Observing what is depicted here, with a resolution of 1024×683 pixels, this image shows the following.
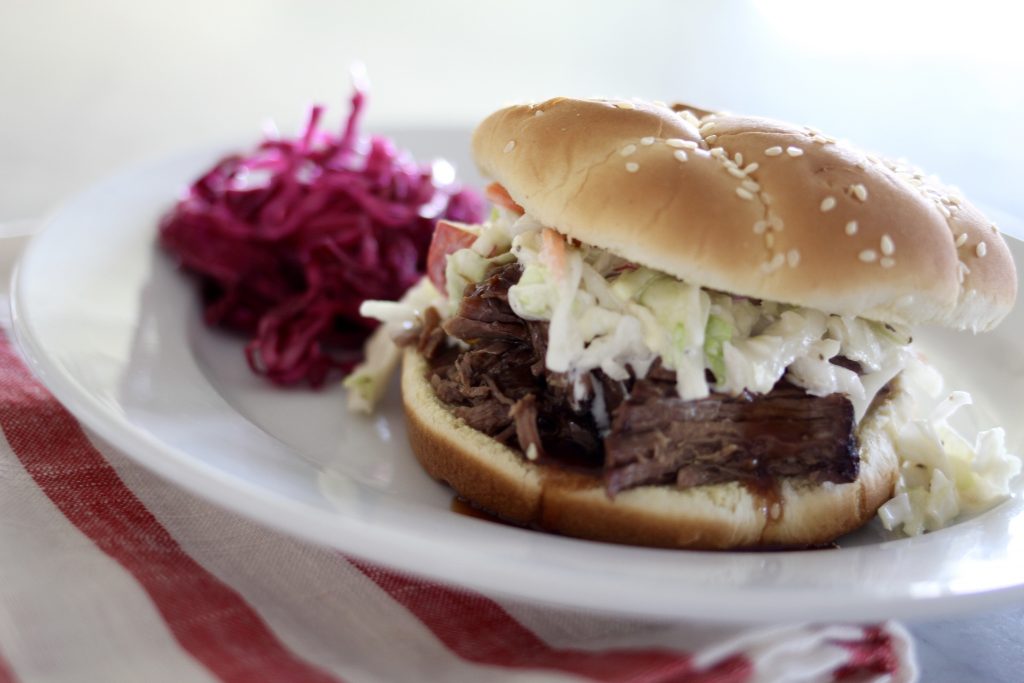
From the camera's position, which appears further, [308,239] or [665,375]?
[308,239]

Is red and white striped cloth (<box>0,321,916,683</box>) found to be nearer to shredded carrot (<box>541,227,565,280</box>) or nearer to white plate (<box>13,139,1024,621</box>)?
white plate (<box>13,139,1024,621</box>)

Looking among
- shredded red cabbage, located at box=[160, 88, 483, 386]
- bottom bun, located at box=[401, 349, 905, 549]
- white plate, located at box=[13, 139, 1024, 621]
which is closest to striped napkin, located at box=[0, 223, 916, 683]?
white plate, located at box=[13, 139, 1024, 621]

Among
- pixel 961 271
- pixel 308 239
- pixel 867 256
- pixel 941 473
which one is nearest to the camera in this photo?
pixel 867 256

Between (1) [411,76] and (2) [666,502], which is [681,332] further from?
(1) [411,76]

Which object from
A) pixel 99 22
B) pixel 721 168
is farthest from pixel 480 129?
pixel 99 22

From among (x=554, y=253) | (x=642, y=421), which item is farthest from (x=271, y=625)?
(x=554, y=253)

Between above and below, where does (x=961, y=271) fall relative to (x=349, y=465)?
above

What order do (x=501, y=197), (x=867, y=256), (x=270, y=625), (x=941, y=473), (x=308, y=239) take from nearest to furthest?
(x=270, y=625)
(x=867, y=256)
(x=941, y=473)
(x=501, y=197)
(x=308, y=239)

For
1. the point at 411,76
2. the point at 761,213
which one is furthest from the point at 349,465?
the point at 411,76
